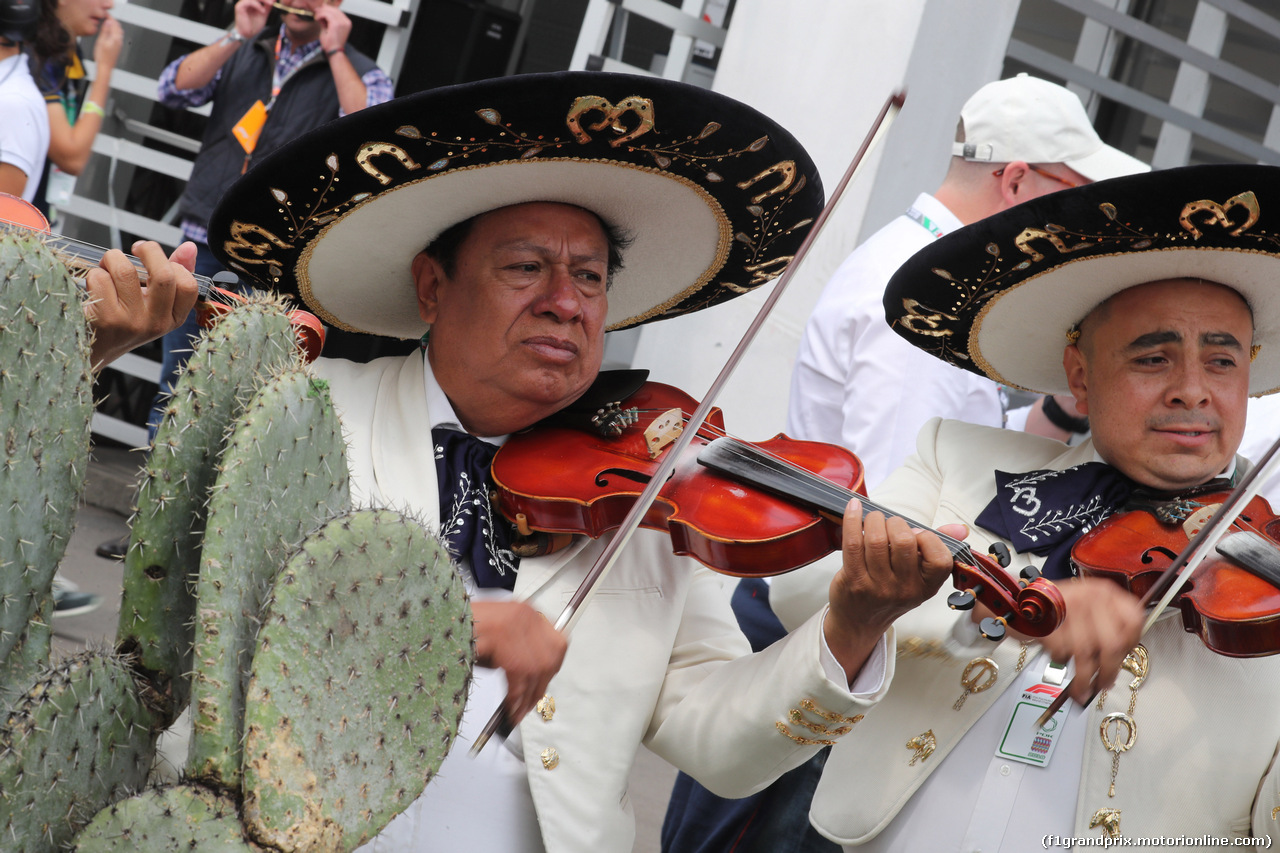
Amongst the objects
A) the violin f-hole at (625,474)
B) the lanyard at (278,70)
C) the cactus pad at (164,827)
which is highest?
the lanyard at (278,70)

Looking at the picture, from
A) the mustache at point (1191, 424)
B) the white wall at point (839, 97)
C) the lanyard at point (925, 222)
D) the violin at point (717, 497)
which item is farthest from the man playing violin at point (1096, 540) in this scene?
the white wall at point (839, 97)

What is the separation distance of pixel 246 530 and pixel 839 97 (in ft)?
11.2

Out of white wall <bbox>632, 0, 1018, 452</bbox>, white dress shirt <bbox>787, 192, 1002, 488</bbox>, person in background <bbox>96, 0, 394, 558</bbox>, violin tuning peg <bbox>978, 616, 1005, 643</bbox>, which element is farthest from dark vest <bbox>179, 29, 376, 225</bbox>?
violin tuning peg <bbox>978, 616, 1005, 643</bbox>

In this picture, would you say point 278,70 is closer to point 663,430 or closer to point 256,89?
point 256,89

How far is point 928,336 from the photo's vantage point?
208cm

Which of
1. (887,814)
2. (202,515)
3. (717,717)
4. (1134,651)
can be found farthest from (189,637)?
(1134,651)

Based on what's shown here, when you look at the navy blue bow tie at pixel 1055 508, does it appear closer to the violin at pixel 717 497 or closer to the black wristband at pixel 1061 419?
the violin at pixel 717 497

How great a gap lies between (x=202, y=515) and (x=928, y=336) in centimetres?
137

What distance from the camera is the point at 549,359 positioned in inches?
72.4

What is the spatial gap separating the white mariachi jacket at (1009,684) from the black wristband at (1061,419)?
147 centimetres

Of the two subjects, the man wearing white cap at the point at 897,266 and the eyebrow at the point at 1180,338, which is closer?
the eyebrow at the point at 1180,338

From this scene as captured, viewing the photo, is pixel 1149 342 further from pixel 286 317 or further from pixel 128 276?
pixel 128 276

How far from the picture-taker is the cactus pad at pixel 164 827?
34.2 inches

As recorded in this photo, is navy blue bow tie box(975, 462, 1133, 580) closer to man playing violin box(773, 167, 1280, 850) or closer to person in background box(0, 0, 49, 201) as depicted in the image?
man playing violin box(773, 167, 1280, 850)
